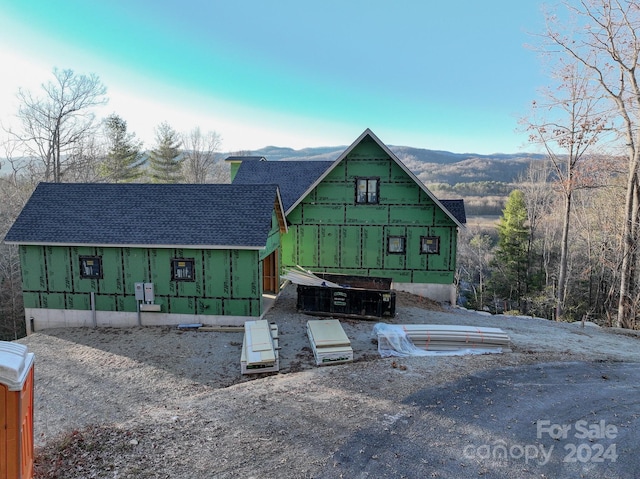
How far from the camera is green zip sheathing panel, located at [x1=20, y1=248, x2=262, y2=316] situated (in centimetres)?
1459

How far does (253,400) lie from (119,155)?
44.1m

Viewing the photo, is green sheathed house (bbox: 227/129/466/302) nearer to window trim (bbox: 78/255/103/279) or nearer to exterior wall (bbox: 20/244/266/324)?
exterior wall (bbox: 20/244/266/324)

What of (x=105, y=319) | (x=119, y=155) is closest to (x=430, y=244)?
(x=105, y=319)

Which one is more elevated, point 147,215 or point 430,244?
point 147,215

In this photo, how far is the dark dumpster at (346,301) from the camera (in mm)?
14773

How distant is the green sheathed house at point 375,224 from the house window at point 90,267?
8.56 meters

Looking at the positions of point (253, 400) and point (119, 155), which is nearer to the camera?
point (253, 400)

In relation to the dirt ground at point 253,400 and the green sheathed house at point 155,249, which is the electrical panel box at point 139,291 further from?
the dirt ground at point 253,400

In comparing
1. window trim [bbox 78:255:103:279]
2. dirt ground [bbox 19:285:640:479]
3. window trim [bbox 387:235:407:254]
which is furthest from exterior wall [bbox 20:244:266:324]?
window trim [bbox 387:235:407:254]

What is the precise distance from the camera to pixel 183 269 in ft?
48.5

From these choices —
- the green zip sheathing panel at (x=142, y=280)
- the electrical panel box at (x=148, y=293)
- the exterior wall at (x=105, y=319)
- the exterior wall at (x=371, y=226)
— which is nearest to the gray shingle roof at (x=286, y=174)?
the exterior wall at (x=371, y=226)

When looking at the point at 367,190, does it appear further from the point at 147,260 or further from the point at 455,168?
the point at 455,168

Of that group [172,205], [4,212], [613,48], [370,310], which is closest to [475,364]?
[370,310]

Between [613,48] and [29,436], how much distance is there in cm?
2603
